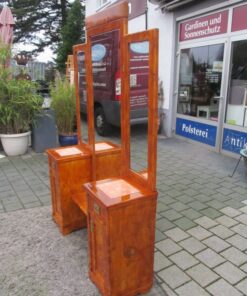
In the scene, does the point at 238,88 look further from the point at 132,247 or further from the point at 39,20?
the point at 39,20

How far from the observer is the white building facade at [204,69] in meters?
4.81

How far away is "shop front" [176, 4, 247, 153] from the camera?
478 cm

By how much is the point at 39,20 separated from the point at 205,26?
68.3 ft

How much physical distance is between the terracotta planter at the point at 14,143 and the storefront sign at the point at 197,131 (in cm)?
308

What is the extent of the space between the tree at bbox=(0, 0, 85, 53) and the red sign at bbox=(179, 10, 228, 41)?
18.9 metres

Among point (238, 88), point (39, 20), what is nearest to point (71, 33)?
point (39, 20)

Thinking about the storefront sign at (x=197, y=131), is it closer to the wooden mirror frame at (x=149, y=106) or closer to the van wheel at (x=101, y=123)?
the van wheel at (x=101, y=123)

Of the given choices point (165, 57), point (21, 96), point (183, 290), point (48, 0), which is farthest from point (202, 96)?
point (48, 0)

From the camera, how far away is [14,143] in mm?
5055

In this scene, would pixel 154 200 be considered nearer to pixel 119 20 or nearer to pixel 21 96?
pixel 119 20

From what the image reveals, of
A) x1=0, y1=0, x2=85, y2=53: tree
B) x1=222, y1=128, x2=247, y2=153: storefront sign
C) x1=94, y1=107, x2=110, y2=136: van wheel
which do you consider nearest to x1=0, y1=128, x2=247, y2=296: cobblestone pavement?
x1=222, y1=128, x2=247, y2=153: storefront sign

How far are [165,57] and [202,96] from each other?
1321mm

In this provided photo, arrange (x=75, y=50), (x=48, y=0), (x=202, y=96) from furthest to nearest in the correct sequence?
(x=48, y=0), (x=202, y=96), (x=75, y=50)

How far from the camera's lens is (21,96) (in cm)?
488
